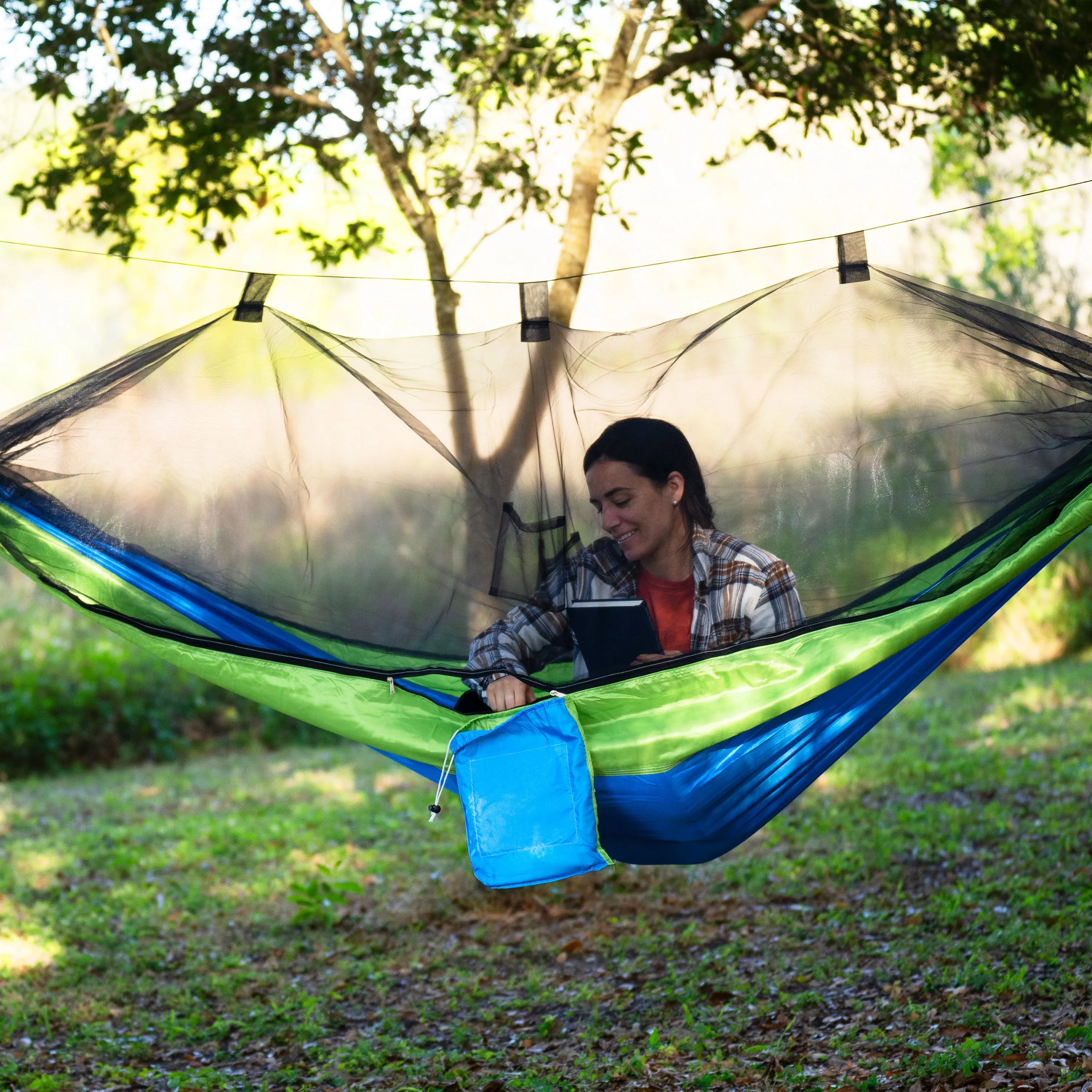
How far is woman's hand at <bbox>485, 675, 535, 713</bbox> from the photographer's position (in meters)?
2.24

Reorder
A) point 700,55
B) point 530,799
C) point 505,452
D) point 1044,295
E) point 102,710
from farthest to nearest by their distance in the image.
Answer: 1. point 1044,295
2. point 102,710
3. point 700,55
4. point 505,452
5. point 530,799

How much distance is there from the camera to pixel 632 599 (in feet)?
7.52

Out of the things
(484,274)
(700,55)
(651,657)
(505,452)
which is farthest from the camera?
(484,274)

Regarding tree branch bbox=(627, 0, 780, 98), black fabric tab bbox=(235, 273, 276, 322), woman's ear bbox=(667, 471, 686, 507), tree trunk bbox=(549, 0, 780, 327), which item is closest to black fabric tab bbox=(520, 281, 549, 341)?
woman's ear bbox=(667, 471, 686, 507)

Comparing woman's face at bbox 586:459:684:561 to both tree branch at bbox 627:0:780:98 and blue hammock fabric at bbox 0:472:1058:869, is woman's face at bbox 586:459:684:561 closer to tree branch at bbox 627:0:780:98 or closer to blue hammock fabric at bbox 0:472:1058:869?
blue hammock fabric at bbox 0:472:1058:869

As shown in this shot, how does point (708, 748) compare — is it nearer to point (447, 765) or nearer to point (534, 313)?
point (447, 765)

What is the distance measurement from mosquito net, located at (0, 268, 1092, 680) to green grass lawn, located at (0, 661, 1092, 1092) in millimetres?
929

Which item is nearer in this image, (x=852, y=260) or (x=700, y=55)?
(x=852, y=260)

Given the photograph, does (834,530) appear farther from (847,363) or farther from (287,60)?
(287,60)

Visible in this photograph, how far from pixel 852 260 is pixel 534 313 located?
2.16 ft

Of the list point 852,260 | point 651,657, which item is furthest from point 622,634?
point 852,260

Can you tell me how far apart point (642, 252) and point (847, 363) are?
11.5 metres

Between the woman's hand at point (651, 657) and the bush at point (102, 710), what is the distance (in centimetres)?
464

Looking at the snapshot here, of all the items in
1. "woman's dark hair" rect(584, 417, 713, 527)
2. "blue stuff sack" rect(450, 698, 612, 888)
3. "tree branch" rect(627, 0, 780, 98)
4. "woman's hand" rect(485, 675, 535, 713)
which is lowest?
"blue stuff sack" rect(450, 698, 612, 888)
